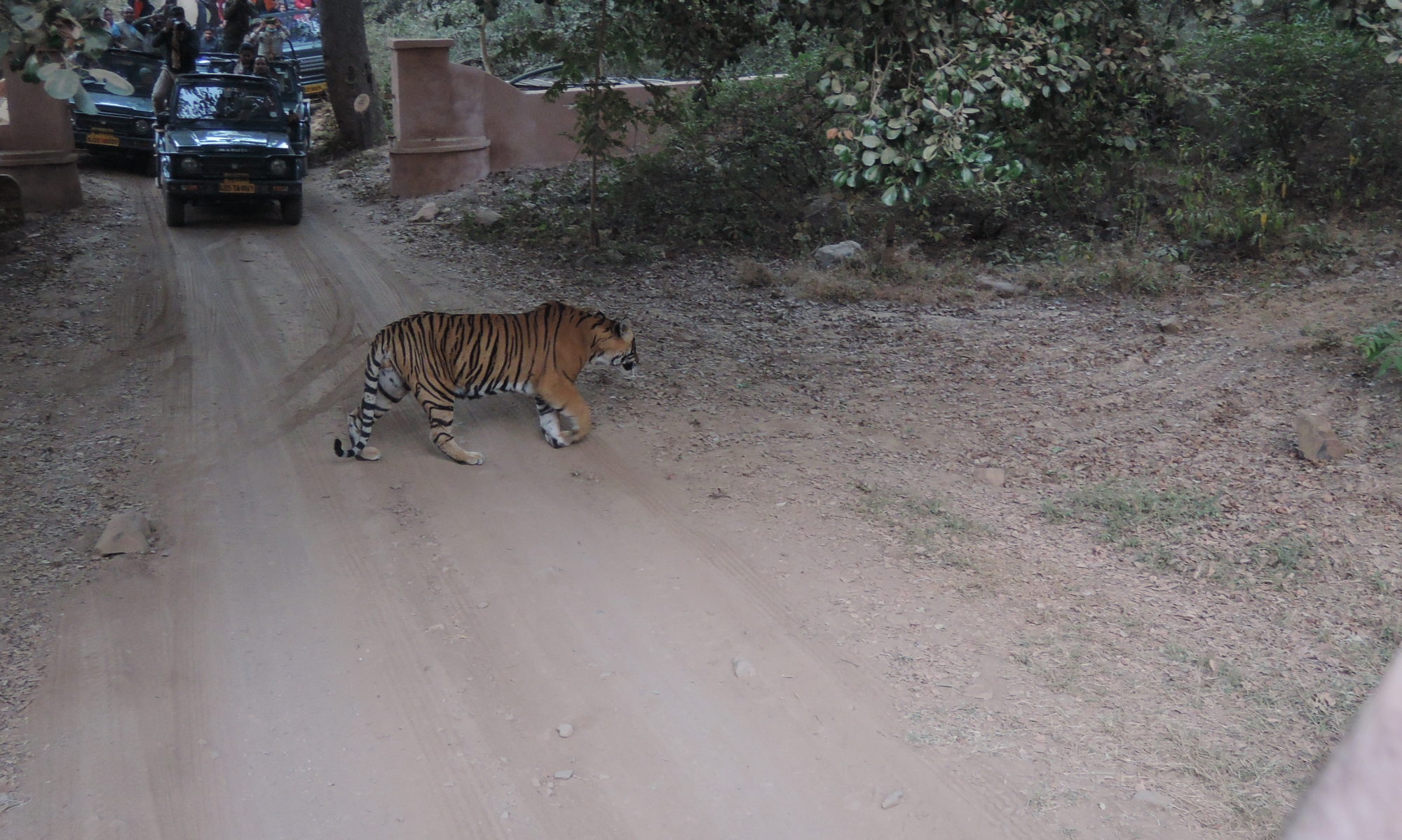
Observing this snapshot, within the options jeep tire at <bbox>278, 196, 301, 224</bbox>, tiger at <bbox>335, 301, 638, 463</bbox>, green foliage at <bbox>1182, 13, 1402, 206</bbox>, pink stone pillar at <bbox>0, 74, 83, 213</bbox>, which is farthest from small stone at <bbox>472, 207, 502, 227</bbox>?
green foliage at <bbox>1182, 13, 1402, 206</bbox>

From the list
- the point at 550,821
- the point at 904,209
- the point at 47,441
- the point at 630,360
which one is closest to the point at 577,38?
the point at 904,209

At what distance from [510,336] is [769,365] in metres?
2.52

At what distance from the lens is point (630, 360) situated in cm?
748

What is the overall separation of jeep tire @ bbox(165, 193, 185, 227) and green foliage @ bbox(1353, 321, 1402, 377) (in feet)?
40.9

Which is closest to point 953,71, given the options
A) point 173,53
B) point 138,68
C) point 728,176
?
point 728,176

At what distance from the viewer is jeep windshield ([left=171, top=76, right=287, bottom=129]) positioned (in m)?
13.2

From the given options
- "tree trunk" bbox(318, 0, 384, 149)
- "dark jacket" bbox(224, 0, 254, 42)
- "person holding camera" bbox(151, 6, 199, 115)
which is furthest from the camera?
"dark jacket" bbox(224, 0, 254, 42)

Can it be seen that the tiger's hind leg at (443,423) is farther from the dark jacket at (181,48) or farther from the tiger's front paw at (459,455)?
the dark jacket at (181,48)

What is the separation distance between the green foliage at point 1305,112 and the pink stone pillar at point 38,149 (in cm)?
1311

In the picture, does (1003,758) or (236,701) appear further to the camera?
(236,701)

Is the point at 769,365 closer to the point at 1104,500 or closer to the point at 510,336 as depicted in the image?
the point at 510,336

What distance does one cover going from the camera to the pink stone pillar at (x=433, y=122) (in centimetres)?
1373

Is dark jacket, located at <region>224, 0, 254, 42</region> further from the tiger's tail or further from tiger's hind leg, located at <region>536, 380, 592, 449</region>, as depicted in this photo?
tiger's hind leg, located at <region>536, 380, 592, 449</region>

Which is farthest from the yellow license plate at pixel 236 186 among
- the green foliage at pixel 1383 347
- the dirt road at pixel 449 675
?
the green foliage at pixel 1383 347
